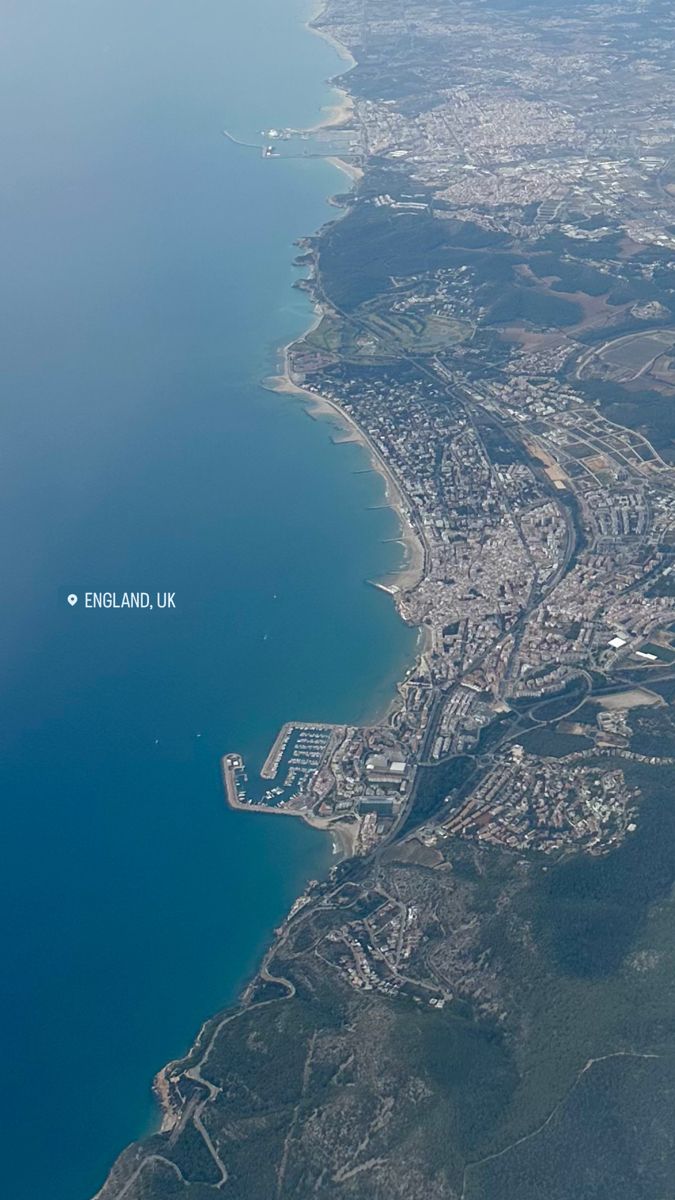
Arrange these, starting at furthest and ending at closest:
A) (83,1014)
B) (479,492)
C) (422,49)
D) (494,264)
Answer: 1. (422,49)
2. (494,264)
3. (479,492)
4. (83,1014)

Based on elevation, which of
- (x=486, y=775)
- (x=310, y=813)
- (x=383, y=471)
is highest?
(x=383, y=471)

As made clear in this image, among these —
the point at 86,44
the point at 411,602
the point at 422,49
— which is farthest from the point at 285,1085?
the point at 86,44

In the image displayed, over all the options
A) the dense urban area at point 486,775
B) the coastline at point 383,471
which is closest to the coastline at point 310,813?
the coastline at point 383,471

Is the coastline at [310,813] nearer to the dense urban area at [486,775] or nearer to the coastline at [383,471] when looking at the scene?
the coastline at [383,471]

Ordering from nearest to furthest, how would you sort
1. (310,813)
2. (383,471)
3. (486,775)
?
(310,813) → (486,775) → (383,471)

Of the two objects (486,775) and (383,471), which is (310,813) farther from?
(383,471)

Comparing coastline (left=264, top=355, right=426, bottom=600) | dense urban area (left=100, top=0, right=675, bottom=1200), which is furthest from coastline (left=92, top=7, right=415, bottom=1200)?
dense urban area (left=100, top=0, right=675, bottom=1200)

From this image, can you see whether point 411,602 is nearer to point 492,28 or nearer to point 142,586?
point 142,586

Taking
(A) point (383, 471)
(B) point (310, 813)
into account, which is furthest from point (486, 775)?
(A) point (383, 471)
